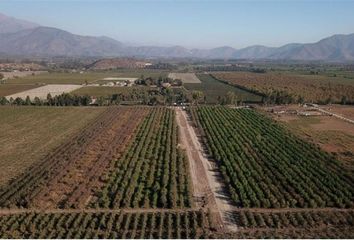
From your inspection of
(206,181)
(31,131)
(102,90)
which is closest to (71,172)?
(206,181)

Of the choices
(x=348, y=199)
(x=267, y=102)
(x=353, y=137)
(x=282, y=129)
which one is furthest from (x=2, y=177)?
(x=267, y=102)

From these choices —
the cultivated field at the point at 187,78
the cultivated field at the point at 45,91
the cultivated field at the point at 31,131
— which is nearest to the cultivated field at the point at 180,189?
the cultivated field at the point at 31,131

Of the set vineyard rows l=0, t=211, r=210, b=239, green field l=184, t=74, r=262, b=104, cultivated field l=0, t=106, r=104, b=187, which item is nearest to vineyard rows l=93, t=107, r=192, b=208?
vineyard rows l=0, t=211, r=210, b=239

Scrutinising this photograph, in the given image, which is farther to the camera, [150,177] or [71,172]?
[71,172]

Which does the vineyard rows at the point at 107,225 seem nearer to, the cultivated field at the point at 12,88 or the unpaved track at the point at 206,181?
the unpaved track at the point at 206,181

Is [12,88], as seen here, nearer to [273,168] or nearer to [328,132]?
[328,132]

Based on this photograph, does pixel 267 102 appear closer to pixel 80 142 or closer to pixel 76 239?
pixel 80 142
